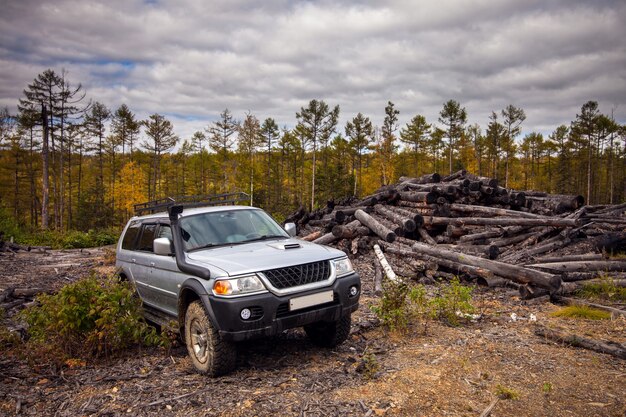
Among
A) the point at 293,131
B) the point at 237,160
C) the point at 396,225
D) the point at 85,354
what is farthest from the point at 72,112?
the point at 85,354

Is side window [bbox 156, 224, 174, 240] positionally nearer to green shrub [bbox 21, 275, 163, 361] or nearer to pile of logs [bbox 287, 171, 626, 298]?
green shrub [bbox 21, 275, 163, 361]

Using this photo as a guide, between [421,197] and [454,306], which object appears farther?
[421,197]

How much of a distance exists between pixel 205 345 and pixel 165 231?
192cm

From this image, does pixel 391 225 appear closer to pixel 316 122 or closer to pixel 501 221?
pixel 501 221

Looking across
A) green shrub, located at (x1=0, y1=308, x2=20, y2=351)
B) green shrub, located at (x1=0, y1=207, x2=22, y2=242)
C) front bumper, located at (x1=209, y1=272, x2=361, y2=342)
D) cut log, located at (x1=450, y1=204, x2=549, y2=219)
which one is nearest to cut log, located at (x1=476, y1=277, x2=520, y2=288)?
cut log, located at (x1=450, y1=204, x2=549, y2=219)

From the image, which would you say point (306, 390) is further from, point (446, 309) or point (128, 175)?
point (128, 175)

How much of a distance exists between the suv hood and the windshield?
0.21 m

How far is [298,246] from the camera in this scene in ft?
17.0

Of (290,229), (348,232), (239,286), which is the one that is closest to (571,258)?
(348,232)

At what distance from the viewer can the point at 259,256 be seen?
15.4 feet

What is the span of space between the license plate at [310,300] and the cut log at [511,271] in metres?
5.32

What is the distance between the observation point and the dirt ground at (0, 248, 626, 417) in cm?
386

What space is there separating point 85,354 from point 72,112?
1408 inches

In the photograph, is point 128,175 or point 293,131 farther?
point 293,131
